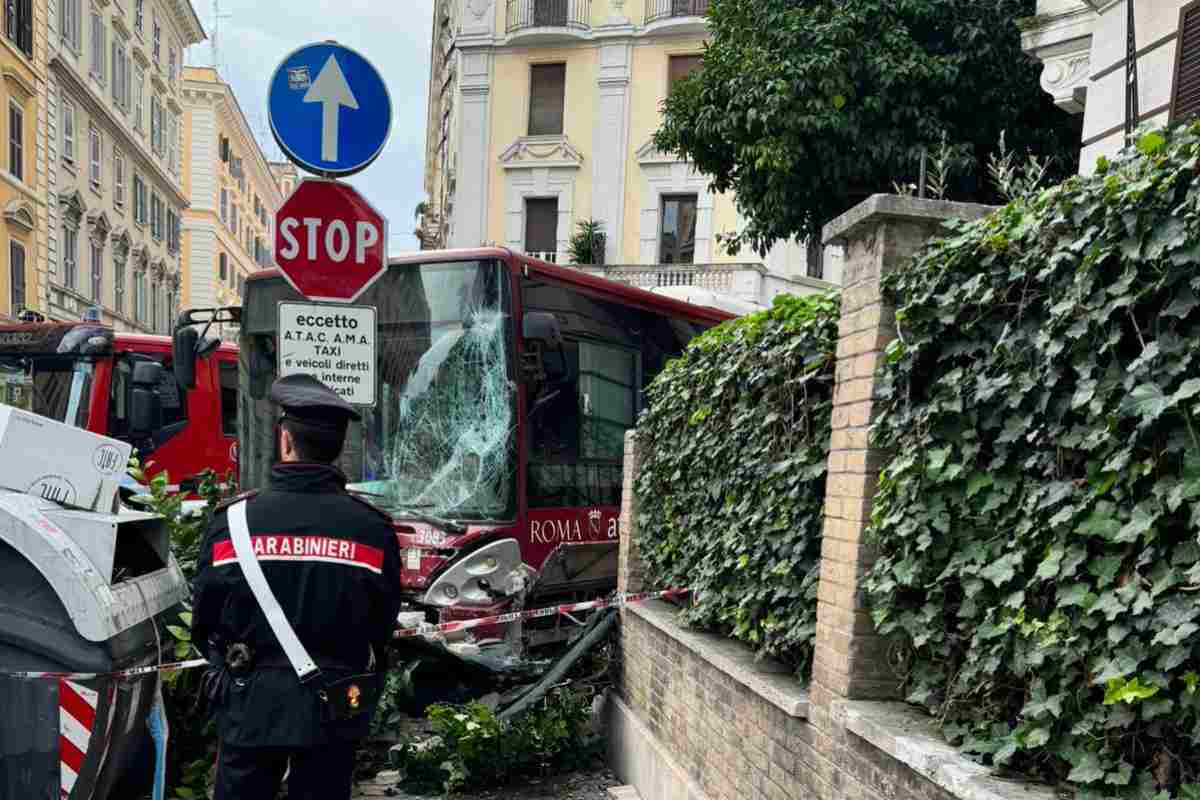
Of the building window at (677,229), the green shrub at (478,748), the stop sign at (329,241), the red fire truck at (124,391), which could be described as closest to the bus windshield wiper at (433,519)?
the green shrub at (478,748)

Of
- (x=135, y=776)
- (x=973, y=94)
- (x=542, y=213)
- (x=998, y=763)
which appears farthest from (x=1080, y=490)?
(x=542, y=213)

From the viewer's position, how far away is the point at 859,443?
10.8 ft

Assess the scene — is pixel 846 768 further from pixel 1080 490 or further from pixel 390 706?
pixel 390 706

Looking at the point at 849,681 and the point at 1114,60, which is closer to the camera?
the point at 849,681

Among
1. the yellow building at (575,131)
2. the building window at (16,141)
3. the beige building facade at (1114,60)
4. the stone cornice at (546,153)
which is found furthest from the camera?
the stone cornice at (546,153)

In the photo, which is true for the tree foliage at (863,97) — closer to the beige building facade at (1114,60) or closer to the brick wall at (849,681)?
the beige building facade at (1114,60)

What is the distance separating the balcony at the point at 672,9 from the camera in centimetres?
2788

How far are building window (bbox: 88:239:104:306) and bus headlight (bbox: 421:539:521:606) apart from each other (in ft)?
96.3

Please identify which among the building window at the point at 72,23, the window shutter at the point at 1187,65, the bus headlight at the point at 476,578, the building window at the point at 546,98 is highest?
the building window at the point at 72,23

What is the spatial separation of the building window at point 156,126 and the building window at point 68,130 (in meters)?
9.91

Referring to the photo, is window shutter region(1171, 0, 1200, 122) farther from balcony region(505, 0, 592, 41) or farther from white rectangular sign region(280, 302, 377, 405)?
balcony region(505, 0, 592, 41)

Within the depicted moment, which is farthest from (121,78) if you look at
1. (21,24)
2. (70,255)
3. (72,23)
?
(21,24)

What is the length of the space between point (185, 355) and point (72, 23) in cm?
2658

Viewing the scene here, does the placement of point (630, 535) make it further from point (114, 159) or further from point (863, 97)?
point (114, 159)
